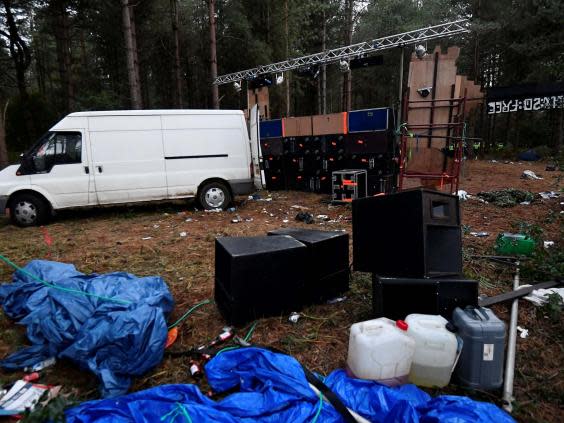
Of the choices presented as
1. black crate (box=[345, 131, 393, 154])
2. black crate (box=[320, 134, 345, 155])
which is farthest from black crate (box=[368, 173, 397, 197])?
black crate (box=[320, 134, 345, 155])

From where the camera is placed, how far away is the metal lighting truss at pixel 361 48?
9.16 metres

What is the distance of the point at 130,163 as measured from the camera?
724cm

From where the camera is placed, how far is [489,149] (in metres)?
Answer: 20.9

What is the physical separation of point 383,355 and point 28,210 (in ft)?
24.0

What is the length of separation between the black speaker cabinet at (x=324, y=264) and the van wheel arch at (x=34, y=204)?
228 inches

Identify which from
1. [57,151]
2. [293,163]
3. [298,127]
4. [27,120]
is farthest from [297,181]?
[27,120]

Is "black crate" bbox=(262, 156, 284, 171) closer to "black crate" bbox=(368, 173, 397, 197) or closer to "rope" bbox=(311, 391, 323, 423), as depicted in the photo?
"black crate" bbox=(368, 173, 397, 197)

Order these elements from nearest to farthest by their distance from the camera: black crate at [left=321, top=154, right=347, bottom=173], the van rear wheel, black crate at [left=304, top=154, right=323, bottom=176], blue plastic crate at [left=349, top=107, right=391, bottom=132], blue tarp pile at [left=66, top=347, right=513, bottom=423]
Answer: blue tarp pile at [left=66, top=347, right=513, bottom=423]
the van rear wheel
blue plastic crate at [left=349, top=107, right=391, bottom=132]
black crate at [left=321, top=154, right=347, bottom=173]
black crate at [left=304, top=154, right=323, bottom=176]

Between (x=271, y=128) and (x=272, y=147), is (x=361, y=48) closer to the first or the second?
(x=271, y=128)

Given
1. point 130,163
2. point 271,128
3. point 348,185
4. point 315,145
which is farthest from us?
point 271,128

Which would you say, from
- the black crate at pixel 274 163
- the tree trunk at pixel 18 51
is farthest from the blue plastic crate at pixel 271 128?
the tree trunk at pixel 18 51

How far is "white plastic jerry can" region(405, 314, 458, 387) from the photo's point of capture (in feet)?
7.30

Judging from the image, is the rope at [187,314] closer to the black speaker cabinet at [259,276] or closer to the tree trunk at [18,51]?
the black speaker cabinet at [259,276]

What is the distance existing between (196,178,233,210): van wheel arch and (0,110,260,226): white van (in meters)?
0.02
